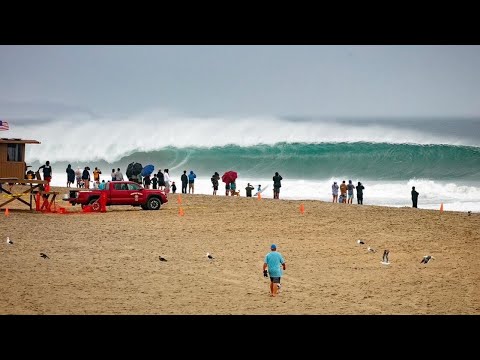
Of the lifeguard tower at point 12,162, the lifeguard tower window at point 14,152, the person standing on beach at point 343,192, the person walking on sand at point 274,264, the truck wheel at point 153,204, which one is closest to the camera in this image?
the person walking on sand at point 274,264

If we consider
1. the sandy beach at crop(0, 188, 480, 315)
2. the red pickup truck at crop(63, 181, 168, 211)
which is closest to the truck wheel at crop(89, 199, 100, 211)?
the red pickup truck at crop(63, 181, 168, 211)

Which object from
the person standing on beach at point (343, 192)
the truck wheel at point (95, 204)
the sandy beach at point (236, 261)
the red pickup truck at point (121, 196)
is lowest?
the sandy beach at point (236, 261)

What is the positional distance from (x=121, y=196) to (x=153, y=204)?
4.02 feet

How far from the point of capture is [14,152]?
2905 cm

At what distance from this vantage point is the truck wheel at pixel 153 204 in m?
29.6

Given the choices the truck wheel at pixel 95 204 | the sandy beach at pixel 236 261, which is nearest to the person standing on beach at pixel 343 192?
the sandy beach at pixel 236 261

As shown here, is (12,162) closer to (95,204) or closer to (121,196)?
(95,204)

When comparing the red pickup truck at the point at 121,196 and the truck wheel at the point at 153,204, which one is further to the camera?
the truck wheel at the point at 153,204

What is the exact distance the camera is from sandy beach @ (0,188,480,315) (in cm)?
1416

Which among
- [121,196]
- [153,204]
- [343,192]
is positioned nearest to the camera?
[121,196]

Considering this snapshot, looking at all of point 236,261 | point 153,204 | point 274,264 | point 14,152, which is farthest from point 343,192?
point 274,264

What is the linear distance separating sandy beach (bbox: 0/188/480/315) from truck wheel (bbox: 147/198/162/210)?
0.52m

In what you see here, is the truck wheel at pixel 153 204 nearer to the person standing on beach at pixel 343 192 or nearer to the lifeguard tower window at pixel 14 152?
the lifeguard tower window at pixel 14 152
